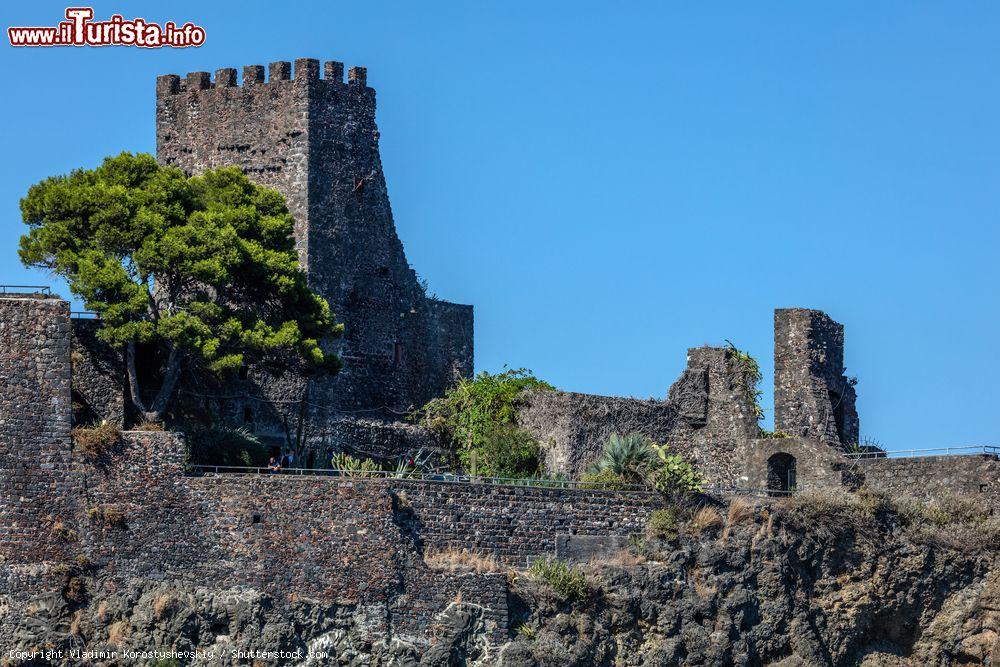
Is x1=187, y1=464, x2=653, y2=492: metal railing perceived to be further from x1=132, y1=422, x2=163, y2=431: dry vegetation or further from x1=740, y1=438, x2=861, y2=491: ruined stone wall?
x1=740, y1=438, x2=861, y2=491: ruined stone wall

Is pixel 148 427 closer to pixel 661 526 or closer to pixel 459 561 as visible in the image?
pixel 459 561

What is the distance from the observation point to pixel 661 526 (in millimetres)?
53312

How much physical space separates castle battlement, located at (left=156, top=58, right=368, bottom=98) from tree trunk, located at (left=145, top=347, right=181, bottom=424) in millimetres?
9257

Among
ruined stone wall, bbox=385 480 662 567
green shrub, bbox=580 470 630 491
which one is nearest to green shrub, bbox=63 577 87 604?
ruined stone wall, bbox=385 480 662 567

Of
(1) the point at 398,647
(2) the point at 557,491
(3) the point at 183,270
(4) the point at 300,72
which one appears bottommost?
(1) the point at 398,647

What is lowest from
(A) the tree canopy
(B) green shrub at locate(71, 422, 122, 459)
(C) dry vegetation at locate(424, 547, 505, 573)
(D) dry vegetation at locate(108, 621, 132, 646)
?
(D) dry vegetation at locate(108, 621, 132, 646)

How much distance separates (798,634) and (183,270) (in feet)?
49.6

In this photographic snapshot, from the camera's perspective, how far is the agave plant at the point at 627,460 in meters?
54.8

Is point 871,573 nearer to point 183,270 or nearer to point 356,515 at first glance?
point 356,515

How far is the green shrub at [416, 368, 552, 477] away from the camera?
58.2 meters

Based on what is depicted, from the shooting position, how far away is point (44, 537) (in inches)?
1927

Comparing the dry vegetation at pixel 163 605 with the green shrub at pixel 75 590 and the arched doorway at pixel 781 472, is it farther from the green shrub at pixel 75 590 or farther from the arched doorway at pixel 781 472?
the arched doorway at pixel 781 472

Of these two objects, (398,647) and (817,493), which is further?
(817,493)

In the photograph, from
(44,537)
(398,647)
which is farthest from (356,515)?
(44,537)
